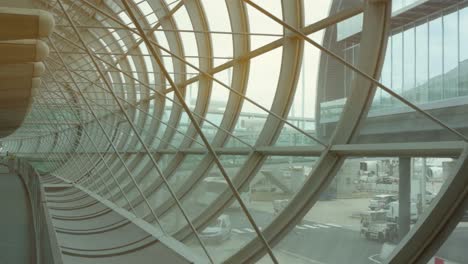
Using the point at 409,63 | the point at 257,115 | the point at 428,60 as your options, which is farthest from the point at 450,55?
the point at 257,115

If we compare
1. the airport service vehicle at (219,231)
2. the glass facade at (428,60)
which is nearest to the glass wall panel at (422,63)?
the glass facade at (428,60)

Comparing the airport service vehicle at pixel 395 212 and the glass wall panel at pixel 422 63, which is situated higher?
the glass wall panel at pixel 422 63

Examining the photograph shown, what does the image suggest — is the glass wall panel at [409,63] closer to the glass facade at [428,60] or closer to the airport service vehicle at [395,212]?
the glass facade at [428,60]

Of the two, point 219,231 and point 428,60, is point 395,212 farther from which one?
point 219,231

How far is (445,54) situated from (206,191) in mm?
6742

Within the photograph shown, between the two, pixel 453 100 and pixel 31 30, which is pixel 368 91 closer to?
pixel 453 100

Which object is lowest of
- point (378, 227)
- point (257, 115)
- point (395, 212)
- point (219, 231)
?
point (219, 231)

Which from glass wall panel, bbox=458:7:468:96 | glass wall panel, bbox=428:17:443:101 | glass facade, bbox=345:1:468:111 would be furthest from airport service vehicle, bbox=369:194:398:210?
glass wall panel, bbox=458:7:468:96

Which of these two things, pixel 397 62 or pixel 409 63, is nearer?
pixel 409 63

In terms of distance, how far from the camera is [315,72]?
7246 mm

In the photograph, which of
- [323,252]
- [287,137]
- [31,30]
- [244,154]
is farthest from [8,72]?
[323,252]

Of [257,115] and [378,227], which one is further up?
[257,115]

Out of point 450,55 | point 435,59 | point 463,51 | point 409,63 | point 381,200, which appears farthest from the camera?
point 381,200

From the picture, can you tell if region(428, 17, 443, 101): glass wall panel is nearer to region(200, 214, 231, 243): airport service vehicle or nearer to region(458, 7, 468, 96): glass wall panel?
region(458, 7, 468, 96): glass wall panel
